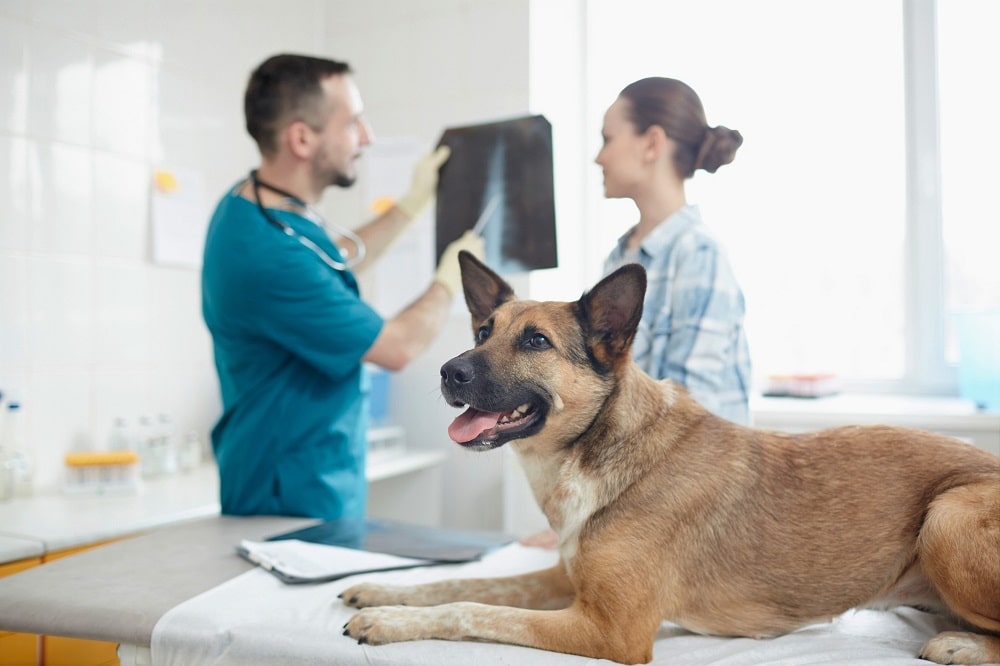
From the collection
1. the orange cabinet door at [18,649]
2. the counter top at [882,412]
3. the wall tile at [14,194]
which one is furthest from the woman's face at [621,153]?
the wall tile at [14,194]

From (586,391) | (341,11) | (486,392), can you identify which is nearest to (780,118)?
(586,391)

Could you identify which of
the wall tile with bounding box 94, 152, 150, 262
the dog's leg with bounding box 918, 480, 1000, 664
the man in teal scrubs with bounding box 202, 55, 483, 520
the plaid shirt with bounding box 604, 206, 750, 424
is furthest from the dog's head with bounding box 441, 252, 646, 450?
the wall tile with bounding box 94, 152, 150, 262

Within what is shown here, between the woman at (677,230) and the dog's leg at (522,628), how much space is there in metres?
0.43

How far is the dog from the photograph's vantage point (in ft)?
3.64

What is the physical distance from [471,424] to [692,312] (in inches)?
17.7

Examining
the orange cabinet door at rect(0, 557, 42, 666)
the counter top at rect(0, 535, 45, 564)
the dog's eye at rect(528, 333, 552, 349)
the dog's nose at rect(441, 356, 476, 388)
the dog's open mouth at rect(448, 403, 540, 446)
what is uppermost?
→ the dog's eye at rect(528, 333, 552, 349)

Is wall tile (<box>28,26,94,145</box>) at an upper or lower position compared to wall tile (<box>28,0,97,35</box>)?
lower

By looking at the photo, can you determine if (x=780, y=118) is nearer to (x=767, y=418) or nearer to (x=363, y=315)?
(x=767, y=418)

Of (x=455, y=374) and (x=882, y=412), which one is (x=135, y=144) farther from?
(x=882, y=412)

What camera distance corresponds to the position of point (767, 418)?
1.82 metres

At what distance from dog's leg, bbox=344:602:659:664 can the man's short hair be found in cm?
135

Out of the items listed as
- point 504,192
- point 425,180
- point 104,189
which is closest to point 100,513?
point 104,189

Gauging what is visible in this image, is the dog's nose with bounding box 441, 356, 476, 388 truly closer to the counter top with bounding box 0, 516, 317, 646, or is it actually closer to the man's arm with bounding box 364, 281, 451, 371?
the counter top with bounding box 0, 516, 317, 646

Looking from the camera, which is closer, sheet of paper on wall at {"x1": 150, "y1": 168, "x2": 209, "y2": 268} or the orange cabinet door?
the orange cabinet door
